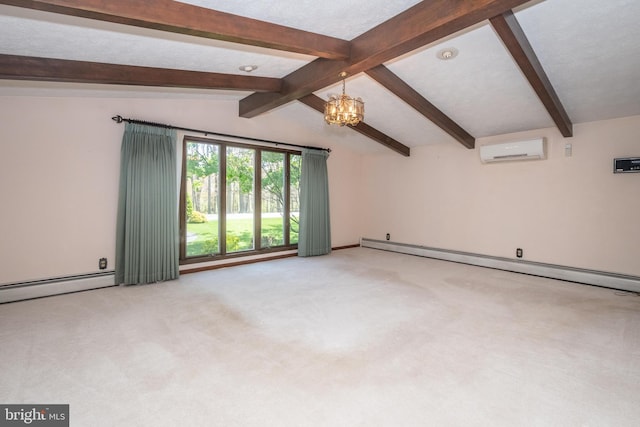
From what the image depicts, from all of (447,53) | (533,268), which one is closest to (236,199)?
(447,53)

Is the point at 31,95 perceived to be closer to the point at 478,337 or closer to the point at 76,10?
the point at 76,10

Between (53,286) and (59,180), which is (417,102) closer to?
(59,180)

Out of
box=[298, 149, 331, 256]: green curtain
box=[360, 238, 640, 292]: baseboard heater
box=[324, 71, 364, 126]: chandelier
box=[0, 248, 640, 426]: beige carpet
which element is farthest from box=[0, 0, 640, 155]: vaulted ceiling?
box=[0, 248, 640, 426]: beige carpet

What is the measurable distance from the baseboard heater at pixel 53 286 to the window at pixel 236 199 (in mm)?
1049

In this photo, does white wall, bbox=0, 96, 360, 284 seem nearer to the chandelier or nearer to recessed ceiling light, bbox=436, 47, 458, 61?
the chandelier

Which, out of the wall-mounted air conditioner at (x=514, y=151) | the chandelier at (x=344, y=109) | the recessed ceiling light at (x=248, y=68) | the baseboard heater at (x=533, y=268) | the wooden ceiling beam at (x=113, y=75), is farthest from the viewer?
the wall-mounted air conditioner at (x=514, y=151)

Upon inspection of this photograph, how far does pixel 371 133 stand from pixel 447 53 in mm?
2508

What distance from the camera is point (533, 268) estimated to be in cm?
471

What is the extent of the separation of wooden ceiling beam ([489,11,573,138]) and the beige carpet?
227 centimetres

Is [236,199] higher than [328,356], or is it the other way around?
[236,199]

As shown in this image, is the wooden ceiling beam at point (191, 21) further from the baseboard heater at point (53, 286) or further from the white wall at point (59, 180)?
the baseboard heater at point (53, 286)

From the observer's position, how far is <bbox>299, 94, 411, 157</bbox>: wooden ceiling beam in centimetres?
478

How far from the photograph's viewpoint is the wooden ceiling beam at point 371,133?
188 inches
